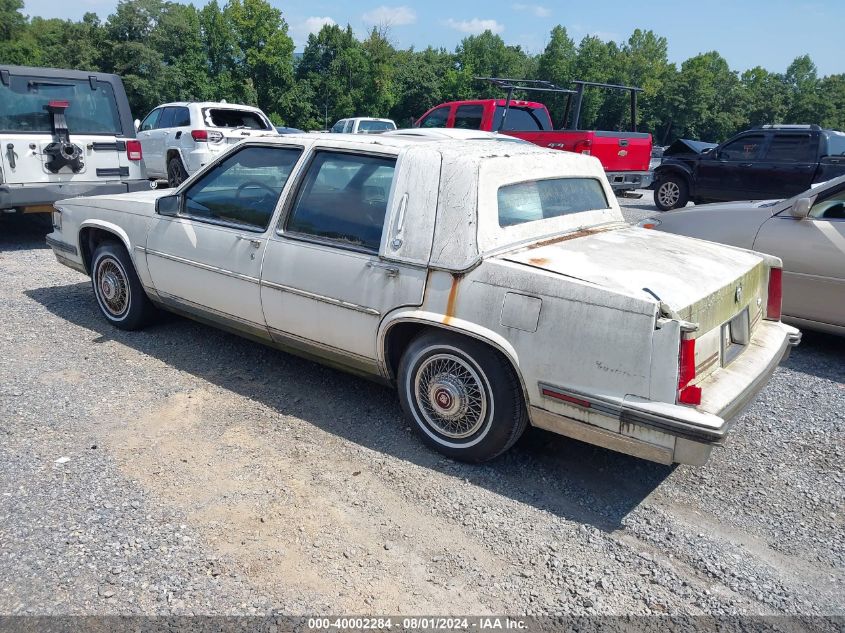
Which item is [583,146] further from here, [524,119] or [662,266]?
[662,266]

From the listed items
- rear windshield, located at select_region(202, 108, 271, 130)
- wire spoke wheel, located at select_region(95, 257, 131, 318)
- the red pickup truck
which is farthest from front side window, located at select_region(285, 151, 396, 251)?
rear windshield, located at select_region(202, 108, 271, 130)

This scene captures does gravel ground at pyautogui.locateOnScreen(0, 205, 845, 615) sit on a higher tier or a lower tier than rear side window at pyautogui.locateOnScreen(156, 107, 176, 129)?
lower

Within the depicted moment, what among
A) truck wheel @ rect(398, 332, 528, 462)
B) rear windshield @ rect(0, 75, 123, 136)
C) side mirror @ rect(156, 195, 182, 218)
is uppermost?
rear windshield @ rect(0, 75, 123, 136)

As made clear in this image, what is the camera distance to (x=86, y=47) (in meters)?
45.2

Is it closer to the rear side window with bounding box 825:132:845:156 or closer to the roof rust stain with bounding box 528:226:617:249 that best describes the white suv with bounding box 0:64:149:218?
the roof rust stain with bounding box 528:226:617:249

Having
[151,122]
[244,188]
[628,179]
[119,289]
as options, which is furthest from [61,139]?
[628,179]

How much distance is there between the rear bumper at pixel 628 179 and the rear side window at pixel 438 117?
11.8ft

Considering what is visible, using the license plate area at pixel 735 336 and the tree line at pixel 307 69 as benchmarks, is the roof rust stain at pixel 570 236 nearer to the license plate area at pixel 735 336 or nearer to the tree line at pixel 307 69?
the license plate area at pixel 735 336

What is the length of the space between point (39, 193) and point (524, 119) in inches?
356

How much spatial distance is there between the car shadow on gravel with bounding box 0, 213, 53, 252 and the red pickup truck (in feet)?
23.6

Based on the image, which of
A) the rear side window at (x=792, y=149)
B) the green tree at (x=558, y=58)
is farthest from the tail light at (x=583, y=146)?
the green tree at (x=558, y=58)

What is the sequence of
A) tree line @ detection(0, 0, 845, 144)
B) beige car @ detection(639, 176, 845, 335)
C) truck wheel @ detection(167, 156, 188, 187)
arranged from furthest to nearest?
tree line @ detection(0, 0, 845, 144) → truck wheel @ detection(167, 156, 188, 187) → beige car @ detection(639, 176, 845, 335)

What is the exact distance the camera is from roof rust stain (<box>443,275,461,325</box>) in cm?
329

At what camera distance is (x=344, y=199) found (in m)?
3.88
